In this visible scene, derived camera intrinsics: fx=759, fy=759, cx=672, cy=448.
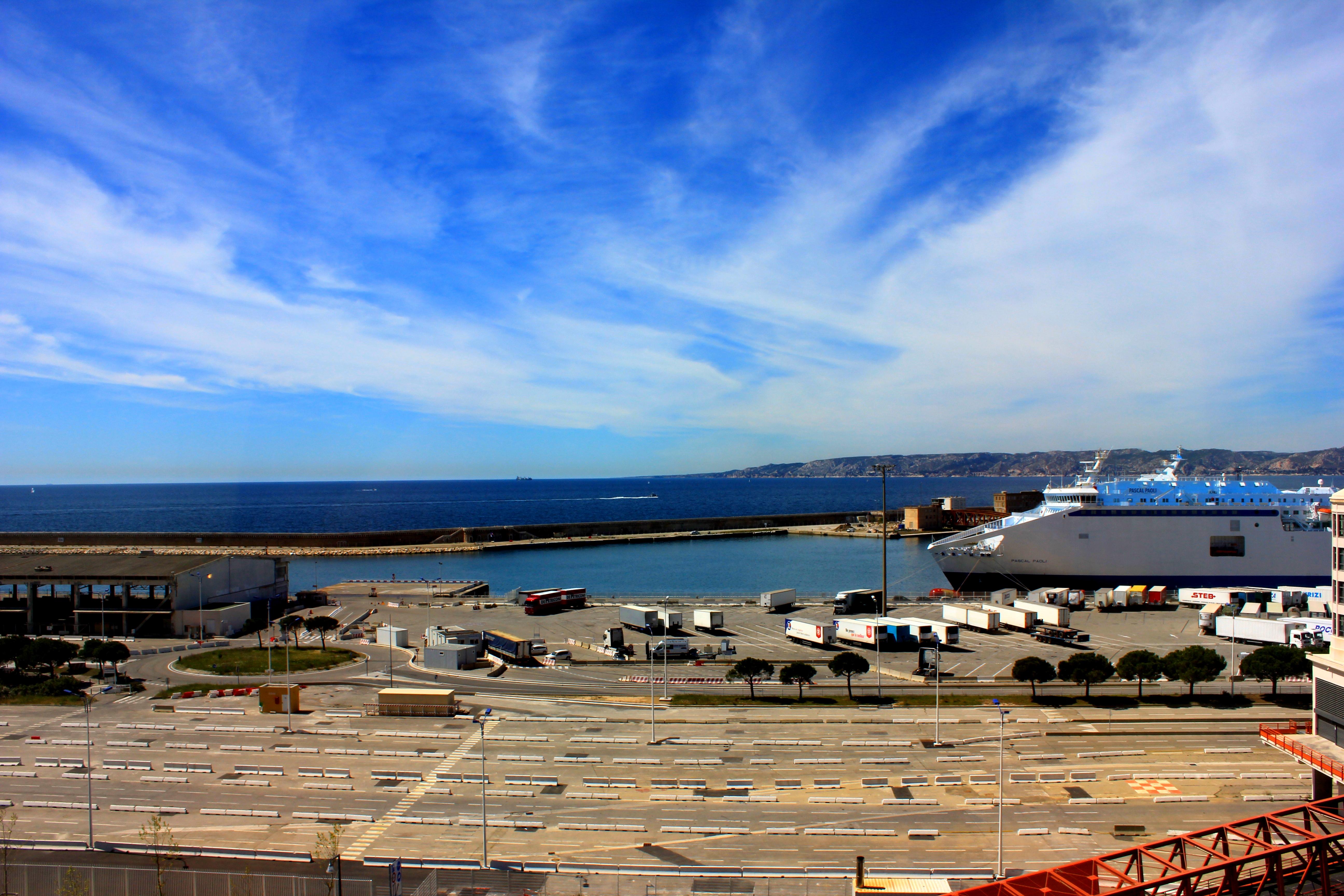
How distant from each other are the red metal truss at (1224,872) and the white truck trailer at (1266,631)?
37448mm

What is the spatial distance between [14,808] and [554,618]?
134 feet

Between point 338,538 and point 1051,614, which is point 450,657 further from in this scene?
point 338,538

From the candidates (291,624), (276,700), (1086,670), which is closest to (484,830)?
(276,700)

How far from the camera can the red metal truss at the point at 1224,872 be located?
15.6 metres

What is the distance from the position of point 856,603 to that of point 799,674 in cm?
2843

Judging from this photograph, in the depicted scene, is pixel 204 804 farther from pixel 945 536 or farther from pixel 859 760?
pixel 945 536

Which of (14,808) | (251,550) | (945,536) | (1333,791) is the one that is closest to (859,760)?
(1333,791)

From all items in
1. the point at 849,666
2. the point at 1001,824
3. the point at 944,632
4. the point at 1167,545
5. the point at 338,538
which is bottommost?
the point at 338,538

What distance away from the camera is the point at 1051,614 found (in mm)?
55562

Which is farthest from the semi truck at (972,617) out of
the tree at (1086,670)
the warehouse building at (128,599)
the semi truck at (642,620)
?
the warehouse building at (128,599)

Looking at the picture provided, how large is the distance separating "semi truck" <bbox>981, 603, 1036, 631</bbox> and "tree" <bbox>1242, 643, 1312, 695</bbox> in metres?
16.9

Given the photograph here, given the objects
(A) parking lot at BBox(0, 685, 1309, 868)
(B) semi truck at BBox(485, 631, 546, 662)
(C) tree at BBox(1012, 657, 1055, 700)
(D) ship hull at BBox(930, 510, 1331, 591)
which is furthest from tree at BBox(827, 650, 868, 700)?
(D) ship hull at BBox(930, 510, 1331, 591)

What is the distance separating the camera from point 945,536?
157 metres

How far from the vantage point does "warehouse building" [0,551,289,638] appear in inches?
2404
